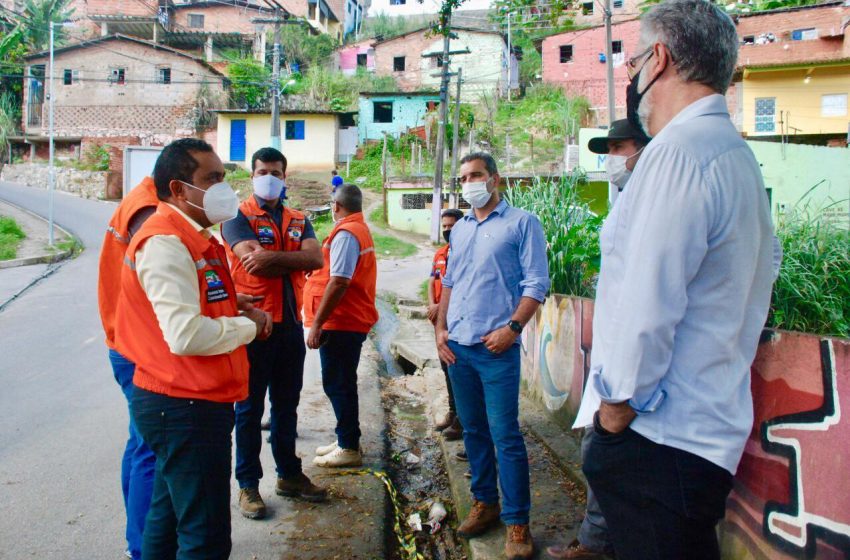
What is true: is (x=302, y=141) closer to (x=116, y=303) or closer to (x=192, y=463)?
(x=116, y=303)

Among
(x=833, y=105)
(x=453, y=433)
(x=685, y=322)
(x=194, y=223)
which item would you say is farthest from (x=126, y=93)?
(x=685, y=322)

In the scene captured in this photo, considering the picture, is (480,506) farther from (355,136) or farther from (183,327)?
(355,136)

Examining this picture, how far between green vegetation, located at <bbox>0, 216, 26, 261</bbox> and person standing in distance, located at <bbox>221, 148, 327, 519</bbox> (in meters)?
15.6

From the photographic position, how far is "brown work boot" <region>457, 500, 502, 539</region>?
11.9ft

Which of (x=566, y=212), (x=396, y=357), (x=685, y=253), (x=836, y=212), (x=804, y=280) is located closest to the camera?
(x=685, y=253)

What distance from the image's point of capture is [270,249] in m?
4.00

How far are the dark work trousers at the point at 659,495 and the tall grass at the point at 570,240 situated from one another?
3758 mm

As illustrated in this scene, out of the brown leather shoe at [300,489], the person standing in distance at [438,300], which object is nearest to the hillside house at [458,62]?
the person standing in distance at [438,300]

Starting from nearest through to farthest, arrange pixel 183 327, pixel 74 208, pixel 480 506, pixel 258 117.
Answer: pixel 183 327, pixel 480 506, pixel 74 208, pixel 258 117

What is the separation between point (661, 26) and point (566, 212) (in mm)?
4274

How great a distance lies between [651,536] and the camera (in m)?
1.73

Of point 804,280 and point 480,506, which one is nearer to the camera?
point 804,280

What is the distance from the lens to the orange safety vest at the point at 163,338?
7.88 ft

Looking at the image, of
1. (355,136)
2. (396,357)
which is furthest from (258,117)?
(396,357)
